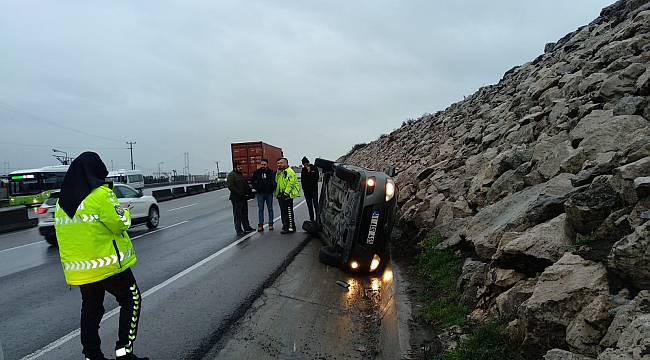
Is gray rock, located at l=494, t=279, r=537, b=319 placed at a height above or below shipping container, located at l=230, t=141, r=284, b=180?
below

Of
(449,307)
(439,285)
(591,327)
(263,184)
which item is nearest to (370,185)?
(439,285)

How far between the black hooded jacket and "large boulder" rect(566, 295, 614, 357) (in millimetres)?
3870

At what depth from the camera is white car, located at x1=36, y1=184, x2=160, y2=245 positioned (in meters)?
10.5

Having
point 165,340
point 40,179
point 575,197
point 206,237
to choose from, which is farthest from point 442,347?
point 40,179

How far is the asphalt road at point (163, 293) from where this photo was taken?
4164 millimetres

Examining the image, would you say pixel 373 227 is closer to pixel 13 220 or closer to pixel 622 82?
pixel 622 82

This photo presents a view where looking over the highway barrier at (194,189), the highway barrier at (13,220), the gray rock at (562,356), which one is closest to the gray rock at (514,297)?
the gray rock at (562,356)

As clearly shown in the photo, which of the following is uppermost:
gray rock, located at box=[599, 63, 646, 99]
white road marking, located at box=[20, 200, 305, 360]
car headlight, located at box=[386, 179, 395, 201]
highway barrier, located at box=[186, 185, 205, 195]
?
gray rock, located at box=[599, 63, 646, 99]

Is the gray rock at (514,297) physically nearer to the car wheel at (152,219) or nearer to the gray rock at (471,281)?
the gray rock at (471,281)

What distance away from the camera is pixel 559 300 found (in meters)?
2.95

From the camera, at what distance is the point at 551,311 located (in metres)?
2.97

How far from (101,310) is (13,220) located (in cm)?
1584

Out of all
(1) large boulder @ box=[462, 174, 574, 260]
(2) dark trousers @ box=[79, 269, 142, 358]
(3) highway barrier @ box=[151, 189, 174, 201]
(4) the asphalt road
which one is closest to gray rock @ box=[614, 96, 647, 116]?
(1) large boulder @ box=[462, 174, 574, 260]

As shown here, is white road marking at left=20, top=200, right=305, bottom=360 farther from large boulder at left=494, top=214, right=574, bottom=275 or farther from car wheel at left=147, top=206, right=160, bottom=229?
large boulder at left=494, top=214, right=574, bottom=275
